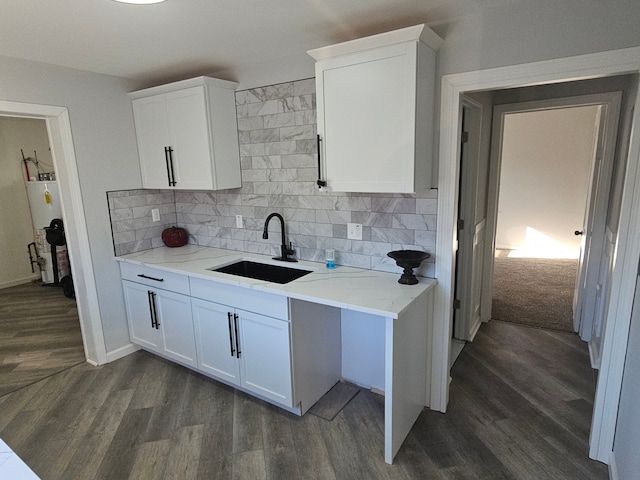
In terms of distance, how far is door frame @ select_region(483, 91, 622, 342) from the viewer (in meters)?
2.92

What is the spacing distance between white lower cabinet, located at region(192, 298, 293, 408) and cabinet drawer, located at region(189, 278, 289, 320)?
4 cm

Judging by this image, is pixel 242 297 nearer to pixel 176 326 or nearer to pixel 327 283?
pixel 327 283

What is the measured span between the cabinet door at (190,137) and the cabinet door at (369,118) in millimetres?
998

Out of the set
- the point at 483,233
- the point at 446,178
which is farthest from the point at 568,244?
the point at 446,178

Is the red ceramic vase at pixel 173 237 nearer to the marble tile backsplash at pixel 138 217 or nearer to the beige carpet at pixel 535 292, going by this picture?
the marble tile backsplash at pixel 138 217

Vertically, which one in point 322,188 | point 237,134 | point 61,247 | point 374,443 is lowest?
point 374,443

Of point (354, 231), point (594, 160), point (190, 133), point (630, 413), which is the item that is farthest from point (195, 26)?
point (594, 160)

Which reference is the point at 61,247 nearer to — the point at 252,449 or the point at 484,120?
the point at 252,449

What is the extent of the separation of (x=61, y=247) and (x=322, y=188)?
179 inches

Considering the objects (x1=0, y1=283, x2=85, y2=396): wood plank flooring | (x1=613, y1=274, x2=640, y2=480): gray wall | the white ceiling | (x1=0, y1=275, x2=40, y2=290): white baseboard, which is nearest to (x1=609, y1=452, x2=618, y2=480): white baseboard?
(x1=613, y1=274, x2=640, y2=480): gray wall

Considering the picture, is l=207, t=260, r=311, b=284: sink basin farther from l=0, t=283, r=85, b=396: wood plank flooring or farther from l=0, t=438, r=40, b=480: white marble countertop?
l=0, t=438, r=40, b=480: white marble countertop

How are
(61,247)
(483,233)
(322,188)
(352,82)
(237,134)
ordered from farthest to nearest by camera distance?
(61,247)
(483,233)
(237,134)
(322,188)
(352,82)

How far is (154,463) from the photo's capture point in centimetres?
206

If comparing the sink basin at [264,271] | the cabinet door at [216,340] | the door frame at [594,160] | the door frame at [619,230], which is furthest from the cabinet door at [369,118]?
the door frame at [594,160]
